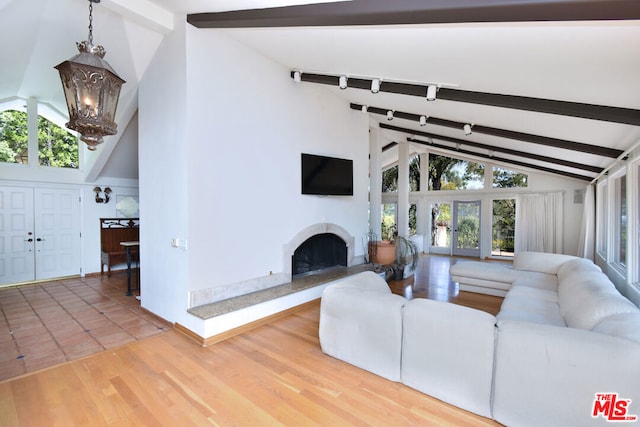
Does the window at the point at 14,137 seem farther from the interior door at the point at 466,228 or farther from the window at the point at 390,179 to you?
the interior door at the point at 466,228

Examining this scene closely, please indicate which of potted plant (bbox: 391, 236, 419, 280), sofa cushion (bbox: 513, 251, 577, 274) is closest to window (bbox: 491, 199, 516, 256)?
sofa cushion (bbox: 513, 251, 577, 274)

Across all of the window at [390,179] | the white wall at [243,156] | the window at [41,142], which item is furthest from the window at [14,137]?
the window at [390,179]

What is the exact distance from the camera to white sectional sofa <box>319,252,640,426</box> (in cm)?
164

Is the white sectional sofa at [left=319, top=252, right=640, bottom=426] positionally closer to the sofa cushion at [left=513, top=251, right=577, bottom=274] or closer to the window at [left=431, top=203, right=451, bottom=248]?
the sofa cushion at [left=513, top=251, right=577, bottom=274]

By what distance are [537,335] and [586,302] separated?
120cm

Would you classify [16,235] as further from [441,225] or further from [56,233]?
[441,225]

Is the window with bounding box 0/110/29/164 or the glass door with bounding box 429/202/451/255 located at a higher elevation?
the window with bounding box 0/110/29/164

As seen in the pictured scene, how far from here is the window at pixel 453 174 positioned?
8922 mm

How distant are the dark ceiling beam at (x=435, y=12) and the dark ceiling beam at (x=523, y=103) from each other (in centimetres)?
146

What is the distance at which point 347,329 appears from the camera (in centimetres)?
257

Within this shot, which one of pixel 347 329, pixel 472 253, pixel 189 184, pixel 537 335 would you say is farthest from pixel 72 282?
pixel 472 253

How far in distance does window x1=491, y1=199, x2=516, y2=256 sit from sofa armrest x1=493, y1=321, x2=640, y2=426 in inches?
303

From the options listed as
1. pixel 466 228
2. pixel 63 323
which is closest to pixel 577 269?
pixel 466 228

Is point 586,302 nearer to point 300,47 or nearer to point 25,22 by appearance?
point 300,47
